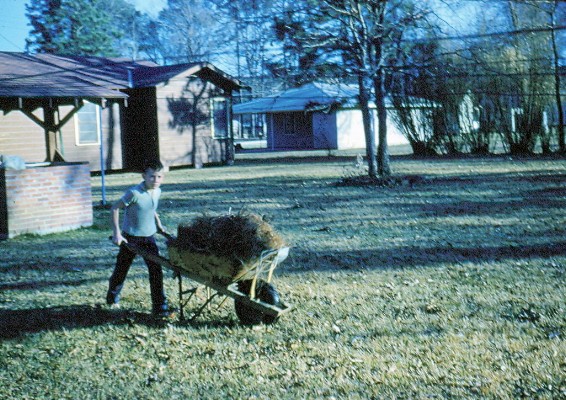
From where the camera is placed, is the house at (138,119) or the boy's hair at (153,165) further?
the house at (138,119)

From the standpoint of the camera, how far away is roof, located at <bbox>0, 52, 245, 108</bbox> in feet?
44.3

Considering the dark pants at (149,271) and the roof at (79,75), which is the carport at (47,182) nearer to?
the roof at (79,75)

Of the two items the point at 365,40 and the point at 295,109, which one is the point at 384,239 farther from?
the point at 295,109

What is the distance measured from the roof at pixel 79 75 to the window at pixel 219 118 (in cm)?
82

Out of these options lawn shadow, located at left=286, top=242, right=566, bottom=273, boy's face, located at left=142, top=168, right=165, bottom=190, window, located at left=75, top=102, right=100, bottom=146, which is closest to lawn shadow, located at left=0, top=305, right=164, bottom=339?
boy's face, located at left=142, top=168, right=165, bottom=190

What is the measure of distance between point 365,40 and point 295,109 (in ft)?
76.6

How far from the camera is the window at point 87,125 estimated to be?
77.7 feet

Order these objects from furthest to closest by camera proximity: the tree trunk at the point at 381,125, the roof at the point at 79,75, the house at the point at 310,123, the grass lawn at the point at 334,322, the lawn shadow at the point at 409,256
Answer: the house at the point at 310,123 < the tree trunk at the point at 381,125 < the roof at the point at 79,75 < the lawn shadow at the point at 409,256 < the grass lawn at the point at 334,322

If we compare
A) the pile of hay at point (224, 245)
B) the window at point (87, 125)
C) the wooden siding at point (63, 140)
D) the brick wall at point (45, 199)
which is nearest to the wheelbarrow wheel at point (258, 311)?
the pile of hay at point (224, 245)

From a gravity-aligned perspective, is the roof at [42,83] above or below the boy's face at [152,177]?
above

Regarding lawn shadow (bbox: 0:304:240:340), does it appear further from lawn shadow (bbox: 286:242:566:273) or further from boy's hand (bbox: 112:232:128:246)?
lawn shadow (bbox: 286:242:566:273)

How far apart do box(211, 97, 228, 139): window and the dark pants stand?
22117 millimetres

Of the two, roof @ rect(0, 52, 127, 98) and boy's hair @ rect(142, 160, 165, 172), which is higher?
roof @ rect(0, 52, 127, 98)

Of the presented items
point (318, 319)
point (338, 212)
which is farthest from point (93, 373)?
point (338, 212)
